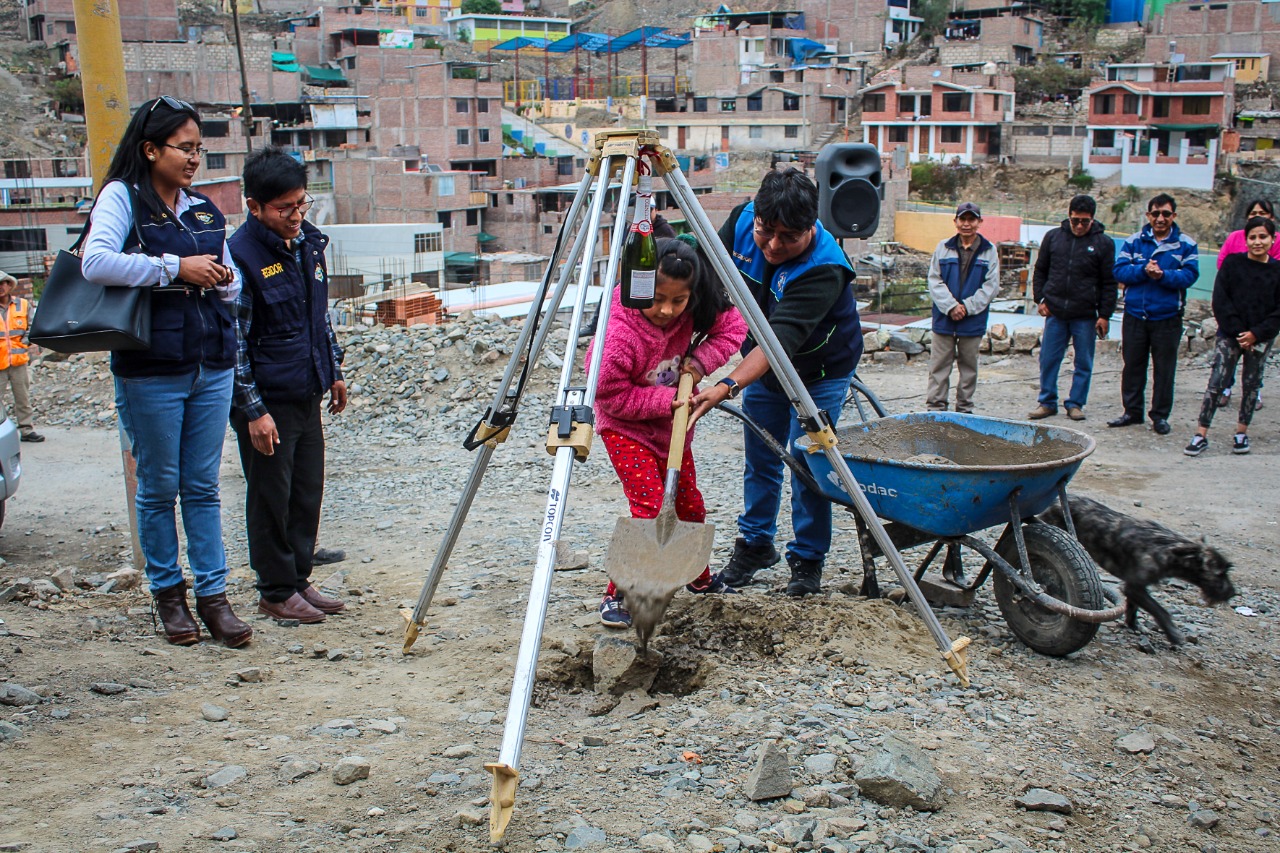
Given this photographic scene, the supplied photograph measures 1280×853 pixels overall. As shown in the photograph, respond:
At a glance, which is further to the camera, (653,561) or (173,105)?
(173,105)

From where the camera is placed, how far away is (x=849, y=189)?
711cm

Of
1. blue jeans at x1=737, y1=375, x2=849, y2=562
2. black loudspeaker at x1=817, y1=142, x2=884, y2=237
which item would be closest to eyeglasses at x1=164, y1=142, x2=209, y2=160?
blue jeans at x1=737, y1=375, x2=849, y2=562

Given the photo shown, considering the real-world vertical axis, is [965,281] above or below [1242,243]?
below

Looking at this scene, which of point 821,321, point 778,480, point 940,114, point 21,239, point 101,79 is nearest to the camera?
point 821,321

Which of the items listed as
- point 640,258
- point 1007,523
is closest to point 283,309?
point 640,258

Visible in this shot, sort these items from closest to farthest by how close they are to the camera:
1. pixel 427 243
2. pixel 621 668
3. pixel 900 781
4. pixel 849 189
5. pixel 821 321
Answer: pixel 900 781 < pixel 621 668 < pixel 821 321 < pixel 849 189 < pixel 427 243

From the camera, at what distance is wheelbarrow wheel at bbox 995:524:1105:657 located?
3695mm

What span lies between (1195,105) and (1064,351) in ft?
150

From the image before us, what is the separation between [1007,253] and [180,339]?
29.3 m

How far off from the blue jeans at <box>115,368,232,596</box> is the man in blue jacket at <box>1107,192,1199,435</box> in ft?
22.6

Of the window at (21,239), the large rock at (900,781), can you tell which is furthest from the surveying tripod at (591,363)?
the window at (21,239)

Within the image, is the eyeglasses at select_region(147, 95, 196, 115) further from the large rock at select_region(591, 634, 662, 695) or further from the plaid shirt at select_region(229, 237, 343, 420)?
the large rock at select_region(591, 634, 662, 695)

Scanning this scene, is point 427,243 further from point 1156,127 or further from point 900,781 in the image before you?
point 1156,127

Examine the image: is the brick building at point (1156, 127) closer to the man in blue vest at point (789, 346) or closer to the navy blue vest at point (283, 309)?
the man in blue vest at point (789, 346)
